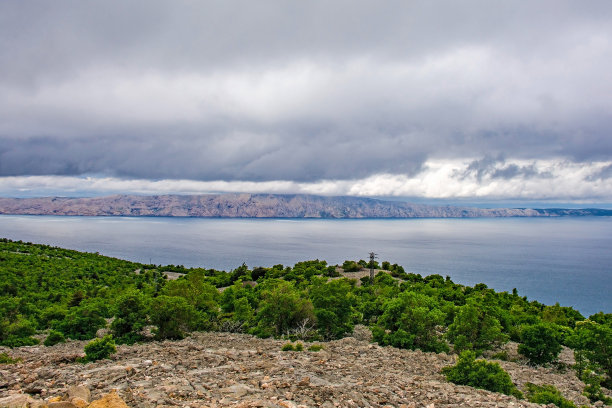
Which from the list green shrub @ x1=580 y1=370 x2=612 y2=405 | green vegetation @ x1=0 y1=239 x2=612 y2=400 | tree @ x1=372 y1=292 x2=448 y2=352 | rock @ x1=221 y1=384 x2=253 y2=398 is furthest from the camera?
tree @ x1=372 y1=292 x2=448 y2=352

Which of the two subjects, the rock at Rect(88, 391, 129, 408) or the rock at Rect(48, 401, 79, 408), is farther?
the rock at Rect(88, 391, 129, 408)

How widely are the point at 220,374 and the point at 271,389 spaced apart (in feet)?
9.89

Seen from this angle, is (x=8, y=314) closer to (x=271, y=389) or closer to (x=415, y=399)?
(x=271, y=389)

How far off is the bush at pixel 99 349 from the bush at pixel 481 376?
1586 cm

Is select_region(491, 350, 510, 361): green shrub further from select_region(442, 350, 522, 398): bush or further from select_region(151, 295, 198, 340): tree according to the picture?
select_region(151, 295, 198, 340): tree

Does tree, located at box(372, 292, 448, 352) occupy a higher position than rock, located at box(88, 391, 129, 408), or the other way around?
rock, located at box(88, 391, 129, 408)

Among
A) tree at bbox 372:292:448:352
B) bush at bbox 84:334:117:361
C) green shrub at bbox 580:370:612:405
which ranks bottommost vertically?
green shrub at bbox 580:370:612:405

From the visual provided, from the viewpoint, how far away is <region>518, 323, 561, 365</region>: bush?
23984 mm

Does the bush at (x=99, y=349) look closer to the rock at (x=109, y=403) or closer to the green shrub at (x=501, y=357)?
the rock at (x=109, y=403)

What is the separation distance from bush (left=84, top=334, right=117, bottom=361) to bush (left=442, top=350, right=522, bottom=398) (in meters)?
15.9

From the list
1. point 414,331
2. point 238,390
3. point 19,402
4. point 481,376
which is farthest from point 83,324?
point 481,376

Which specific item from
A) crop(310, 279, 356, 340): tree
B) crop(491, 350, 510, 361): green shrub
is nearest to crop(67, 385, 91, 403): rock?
crop(310, 279, 356, 340): tree

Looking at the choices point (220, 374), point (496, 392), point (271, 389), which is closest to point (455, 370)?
point (496, 392)

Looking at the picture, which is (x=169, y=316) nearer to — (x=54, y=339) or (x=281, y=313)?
(x=54, y=339)
